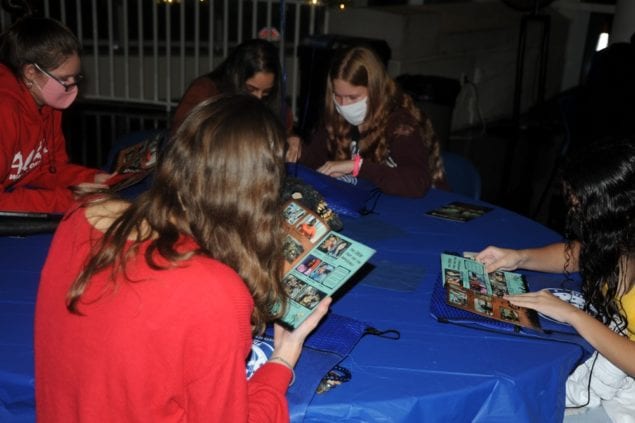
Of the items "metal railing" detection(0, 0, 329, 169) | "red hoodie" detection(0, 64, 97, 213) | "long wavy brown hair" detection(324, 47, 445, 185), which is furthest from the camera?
"metal railing" detection(0, 0, 329, 169)

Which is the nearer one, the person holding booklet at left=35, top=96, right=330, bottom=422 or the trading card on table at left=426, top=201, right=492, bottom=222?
the person holding booklet at left=35, top=96, right=330, bottom=422

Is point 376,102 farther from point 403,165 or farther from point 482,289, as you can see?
point 482,289

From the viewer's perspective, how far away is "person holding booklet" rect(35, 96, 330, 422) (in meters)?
0.98

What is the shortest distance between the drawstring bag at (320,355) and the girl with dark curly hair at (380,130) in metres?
0.99

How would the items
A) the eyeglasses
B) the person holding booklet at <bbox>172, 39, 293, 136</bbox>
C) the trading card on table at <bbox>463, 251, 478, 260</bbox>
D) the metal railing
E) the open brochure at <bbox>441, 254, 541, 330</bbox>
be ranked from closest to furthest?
the open brochure at <bbox>441, 254, 541, 330</bbox> → the trading card on table at <bbox>463, 251, 478, 260</bbox> → the eyeglasses → the person holding booklet at <bbox>172, 39, 293, 136</bbox> → the metal railing

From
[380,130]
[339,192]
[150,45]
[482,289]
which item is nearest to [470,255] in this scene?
[482,289]

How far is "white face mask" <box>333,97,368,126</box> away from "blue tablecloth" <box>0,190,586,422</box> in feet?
2.93

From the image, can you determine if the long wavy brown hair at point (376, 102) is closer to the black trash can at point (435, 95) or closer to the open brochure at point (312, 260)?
the open brochure at point (312, 260)

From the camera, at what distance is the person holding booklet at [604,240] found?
156 cm

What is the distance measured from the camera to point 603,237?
1.61 m

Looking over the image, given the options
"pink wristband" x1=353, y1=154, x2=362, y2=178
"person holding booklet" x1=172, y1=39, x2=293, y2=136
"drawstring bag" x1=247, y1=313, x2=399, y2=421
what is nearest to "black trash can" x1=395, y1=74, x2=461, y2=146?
"person holding booklet" x1=172, y1=39, x2=293, y2=136

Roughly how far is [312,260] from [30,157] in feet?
4.19

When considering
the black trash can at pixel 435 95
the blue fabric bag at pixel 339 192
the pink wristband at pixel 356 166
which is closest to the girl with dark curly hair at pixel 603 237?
the blue fabric bag at pixel 339 192

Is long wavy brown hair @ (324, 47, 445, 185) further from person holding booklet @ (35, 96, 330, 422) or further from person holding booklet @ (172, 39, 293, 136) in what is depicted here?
person holding booklet @ (35, 96, 330, 422)
